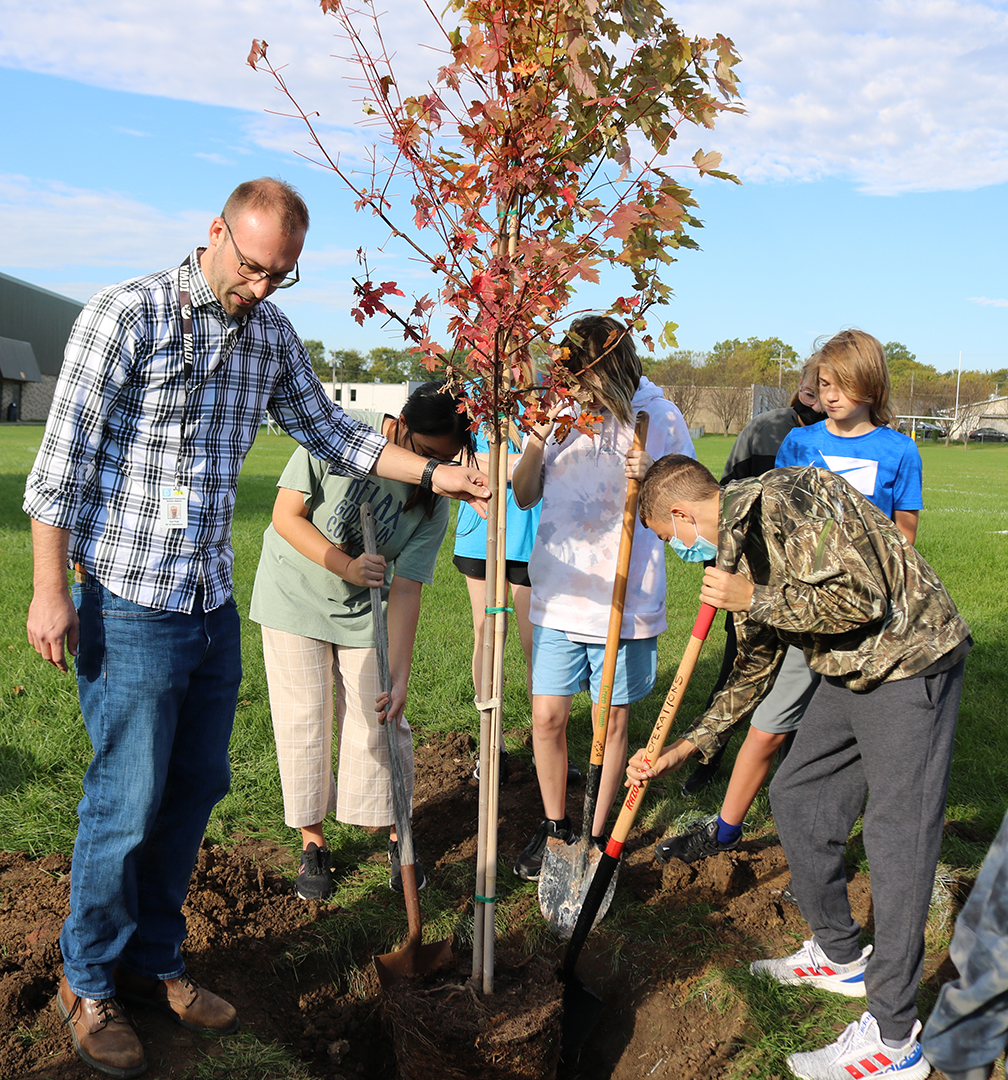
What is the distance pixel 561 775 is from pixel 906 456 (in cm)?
190

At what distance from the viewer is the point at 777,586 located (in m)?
2.33

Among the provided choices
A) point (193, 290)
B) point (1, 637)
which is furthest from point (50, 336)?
point (193, 290)

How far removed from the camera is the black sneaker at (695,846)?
144 inches

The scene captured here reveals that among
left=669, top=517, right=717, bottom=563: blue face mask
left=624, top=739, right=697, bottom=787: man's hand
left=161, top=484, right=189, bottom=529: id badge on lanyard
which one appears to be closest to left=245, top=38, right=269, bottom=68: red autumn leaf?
left=161, top=484, right=189, bottom=529: id badge on lanyard

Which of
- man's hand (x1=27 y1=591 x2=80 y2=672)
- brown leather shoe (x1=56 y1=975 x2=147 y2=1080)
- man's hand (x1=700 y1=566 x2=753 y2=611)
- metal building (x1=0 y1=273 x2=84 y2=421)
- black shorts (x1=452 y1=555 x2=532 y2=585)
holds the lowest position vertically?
brown leather shoe (x1=56 y1=975 x2=147 y2=1080)

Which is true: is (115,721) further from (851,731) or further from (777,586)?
(851,731)

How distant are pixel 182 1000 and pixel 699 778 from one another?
8.57 feet

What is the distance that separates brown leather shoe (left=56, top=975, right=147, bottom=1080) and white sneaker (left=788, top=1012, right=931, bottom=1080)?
187 cm

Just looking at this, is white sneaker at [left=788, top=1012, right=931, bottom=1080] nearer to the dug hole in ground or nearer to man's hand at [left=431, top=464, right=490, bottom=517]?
the dug hole in ground

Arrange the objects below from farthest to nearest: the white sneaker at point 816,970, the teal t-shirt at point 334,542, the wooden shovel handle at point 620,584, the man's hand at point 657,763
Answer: the teal t-shirt at point 334,542 → the wooden shovel handle at point 620,584 → the white sneaker at point 816,970 → the man's hand at point 657,763

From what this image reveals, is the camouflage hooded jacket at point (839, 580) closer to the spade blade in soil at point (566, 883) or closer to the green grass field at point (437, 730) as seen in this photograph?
the green grass field at point (437, 730)

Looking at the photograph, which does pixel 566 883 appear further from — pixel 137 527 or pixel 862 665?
pixel 137 527

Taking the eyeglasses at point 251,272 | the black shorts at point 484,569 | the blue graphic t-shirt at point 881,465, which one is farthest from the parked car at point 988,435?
the eyeglasses at point 251,272

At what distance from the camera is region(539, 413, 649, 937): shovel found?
3.23 meters
